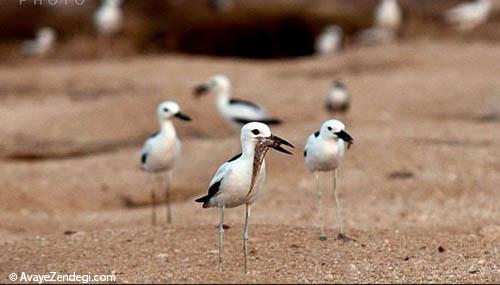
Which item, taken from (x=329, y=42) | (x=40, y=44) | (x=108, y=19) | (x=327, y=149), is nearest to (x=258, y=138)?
(x=327, y=149)

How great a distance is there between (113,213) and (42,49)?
706 inches

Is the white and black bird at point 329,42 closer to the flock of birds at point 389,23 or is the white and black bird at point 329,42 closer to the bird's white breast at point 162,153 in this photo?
the flock of birds at point 389,23

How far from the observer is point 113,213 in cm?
1304

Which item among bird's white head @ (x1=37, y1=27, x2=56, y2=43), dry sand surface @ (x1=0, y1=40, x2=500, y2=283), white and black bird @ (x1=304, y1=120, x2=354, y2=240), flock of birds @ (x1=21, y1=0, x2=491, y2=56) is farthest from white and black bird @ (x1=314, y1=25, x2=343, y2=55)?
white and black bird @ (x1=304, y1=120, x2=354, y2=240)

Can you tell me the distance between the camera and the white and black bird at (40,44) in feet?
99.6

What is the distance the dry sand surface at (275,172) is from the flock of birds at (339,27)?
6.86ft

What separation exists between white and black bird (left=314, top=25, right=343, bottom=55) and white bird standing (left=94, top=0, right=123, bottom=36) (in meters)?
5.77

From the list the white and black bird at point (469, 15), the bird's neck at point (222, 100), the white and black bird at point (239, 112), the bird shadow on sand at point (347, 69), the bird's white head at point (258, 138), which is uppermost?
the white and black bird at point (469, 15)

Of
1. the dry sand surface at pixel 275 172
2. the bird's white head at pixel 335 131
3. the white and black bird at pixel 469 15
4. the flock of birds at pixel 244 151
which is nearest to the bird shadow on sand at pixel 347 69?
the dry sand surface at pixel 275 172

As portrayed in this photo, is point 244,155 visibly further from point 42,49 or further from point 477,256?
point 42,49

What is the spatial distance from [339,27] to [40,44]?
865 centimetres

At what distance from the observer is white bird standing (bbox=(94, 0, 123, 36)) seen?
1218 inches

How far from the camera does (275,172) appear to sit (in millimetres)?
14180

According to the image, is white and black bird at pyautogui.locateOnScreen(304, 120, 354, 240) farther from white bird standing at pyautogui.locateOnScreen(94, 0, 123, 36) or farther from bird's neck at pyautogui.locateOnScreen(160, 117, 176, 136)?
white bird standing at pyautogui.locateOnScreen(94, 0, 123, 36)
